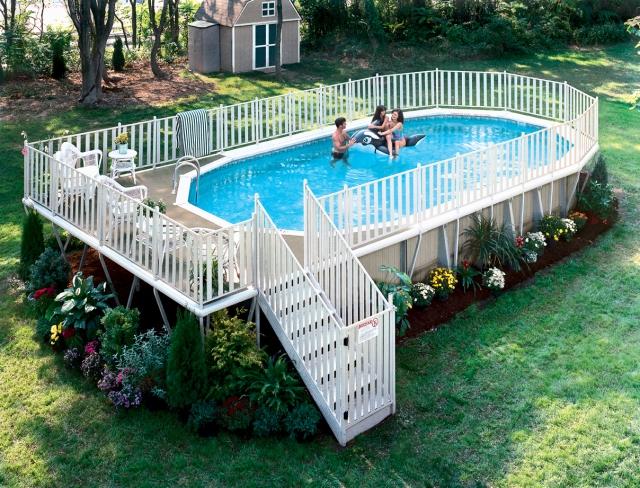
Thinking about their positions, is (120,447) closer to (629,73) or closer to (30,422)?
(30,422)

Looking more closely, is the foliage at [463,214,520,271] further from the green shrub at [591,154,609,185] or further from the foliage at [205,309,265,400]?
the foliage at [205,309,265,400]

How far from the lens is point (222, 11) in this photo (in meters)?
27.0

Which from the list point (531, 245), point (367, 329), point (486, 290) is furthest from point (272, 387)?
point (531, 245)

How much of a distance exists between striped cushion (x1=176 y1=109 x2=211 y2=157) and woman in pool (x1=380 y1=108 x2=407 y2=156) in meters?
3.44

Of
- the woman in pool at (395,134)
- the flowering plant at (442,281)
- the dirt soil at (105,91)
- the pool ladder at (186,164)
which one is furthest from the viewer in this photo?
the dirt soil at (105,91)

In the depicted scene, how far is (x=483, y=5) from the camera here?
31.2 m

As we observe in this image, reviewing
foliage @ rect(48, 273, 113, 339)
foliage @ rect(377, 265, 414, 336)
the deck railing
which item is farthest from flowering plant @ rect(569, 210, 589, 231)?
foliage @ rect(48, 273, 113, 339)

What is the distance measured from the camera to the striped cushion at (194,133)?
17.0 metres

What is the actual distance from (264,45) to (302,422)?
18746mm

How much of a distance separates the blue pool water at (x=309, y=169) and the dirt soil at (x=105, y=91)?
646 cm

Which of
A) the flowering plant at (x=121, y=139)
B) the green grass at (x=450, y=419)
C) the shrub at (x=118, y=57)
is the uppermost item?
the shrub at (x=118, y=57)

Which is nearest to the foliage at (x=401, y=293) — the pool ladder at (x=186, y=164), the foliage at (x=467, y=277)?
the foliage at (x=467, y=277)

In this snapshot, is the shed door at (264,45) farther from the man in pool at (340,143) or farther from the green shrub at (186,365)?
the green shrub at (186,365)

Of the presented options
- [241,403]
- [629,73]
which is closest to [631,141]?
[629,73]
